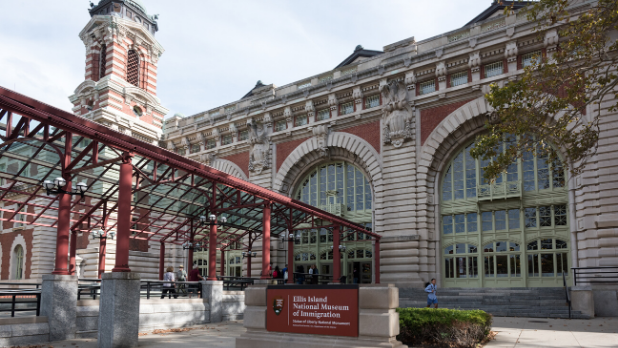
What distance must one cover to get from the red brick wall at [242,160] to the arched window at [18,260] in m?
21.3

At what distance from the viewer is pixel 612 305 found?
2236 cm

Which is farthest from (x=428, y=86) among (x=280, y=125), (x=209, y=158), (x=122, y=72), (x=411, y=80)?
(x=122, y=72)

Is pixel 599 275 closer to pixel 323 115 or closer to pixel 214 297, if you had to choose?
pixel 214 297

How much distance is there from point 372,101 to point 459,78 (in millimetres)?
6275

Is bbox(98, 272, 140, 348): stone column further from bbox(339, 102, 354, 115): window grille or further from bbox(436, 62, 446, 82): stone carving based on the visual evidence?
bbox(339, 102, 354, 115): window grille

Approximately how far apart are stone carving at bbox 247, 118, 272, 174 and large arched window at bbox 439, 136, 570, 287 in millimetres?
14316

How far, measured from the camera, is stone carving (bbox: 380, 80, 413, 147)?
32844mm

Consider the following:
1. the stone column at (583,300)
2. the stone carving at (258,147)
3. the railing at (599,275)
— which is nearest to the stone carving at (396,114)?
the stone carving at (258,147)

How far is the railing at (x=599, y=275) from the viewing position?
23.6m

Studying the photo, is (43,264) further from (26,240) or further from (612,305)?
(612,305)

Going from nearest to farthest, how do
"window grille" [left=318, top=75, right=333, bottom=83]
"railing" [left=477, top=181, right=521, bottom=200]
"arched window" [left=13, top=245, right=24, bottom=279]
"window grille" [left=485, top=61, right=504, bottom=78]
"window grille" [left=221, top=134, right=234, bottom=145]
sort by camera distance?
"railing" [left=477, top=181, right=521, bottom=200] < "window grille" [left=485, top=61, right=504, bottom=78] < "window grille" [left=318, top=75, right=333, bottom=83] < "window grille" [left=221, top=134, right=234, bottom=145] < "arched window" [left=13, top=245, right=24, bottom=279]

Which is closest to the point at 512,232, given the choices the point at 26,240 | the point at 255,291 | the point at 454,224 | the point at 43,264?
the point at 454,224

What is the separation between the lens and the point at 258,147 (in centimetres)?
4025

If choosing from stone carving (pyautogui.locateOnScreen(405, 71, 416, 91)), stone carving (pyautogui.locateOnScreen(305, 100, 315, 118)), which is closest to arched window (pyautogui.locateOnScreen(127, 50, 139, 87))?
stone carving (pyautogui.locateOnScreen(305, 100, 315, 118))
